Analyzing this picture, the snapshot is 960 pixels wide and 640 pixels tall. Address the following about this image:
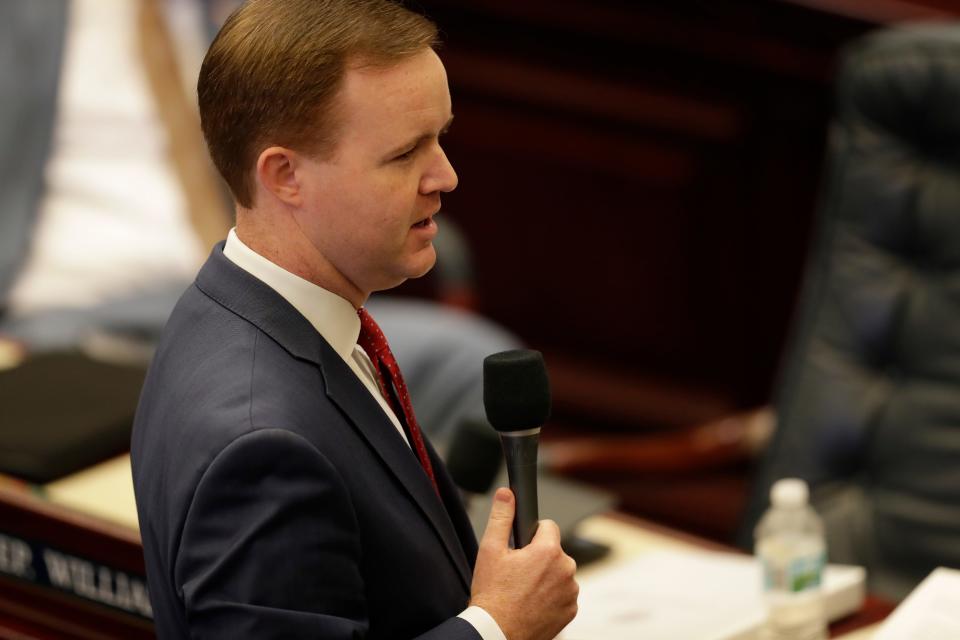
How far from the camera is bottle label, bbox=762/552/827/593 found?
128 centimetres

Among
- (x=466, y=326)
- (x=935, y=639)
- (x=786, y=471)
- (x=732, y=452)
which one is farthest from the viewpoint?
(x=466, y=326)

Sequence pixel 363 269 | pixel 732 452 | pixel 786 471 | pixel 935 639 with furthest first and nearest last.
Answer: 1. pixel 732 452
2. pixel 786 471
3. pixel 935 639
4. pixel 363 269

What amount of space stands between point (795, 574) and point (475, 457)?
289 millimetres

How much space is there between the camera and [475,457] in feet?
4.17

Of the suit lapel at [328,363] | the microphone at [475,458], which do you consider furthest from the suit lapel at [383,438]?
the microphone at [475,458]

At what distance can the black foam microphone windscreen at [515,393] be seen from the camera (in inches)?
38.0

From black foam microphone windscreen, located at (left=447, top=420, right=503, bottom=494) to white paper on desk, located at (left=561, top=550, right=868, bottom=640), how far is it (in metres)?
0.15

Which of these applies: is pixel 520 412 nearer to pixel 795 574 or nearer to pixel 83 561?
pixel 795 574

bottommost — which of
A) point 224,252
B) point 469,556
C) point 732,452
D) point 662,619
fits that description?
point 732,452

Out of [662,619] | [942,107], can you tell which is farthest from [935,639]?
[942,107]

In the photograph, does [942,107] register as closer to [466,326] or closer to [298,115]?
[466,326]

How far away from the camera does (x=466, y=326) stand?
2412 millimetres

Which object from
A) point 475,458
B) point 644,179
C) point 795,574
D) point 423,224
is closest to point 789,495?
point 795,574

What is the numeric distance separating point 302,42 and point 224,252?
0.17 metres
